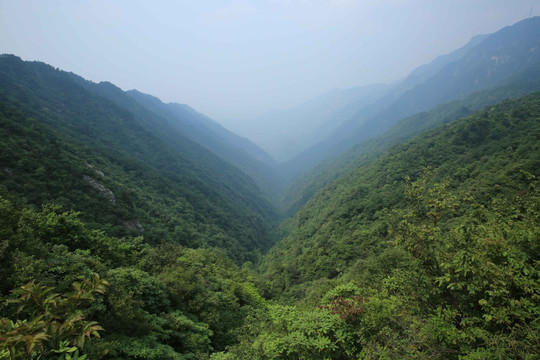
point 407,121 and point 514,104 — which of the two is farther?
point 407,121

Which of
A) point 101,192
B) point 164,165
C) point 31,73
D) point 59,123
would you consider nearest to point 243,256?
point 101,192

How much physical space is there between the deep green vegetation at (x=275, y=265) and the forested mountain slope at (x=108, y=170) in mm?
445

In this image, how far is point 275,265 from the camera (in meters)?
54.3

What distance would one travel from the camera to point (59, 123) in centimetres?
7412

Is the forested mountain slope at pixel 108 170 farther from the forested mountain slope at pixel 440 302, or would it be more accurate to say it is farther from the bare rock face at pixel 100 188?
the forested mountain slope at pixel 440 302

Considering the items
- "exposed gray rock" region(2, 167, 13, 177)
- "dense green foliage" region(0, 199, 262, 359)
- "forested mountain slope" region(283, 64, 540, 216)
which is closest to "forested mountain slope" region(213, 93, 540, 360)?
"dense green foliage" region(0, 199, 262, 359)

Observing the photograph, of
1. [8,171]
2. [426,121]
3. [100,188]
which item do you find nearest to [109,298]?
[8,171]

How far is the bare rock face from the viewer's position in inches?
1571

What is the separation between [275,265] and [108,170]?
46.6 meters

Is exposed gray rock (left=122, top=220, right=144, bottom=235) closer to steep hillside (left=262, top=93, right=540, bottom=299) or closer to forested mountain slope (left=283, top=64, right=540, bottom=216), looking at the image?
steep hillside (left=262, top=93, right=540, bottom=299)

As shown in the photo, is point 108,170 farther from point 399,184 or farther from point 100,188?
point 399,184

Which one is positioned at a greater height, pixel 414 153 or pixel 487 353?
pixel 487 353

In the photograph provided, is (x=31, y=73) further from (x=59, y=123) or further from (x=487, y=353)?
(x=487, y=353)

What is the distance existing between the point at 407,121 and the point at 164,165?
162 m
